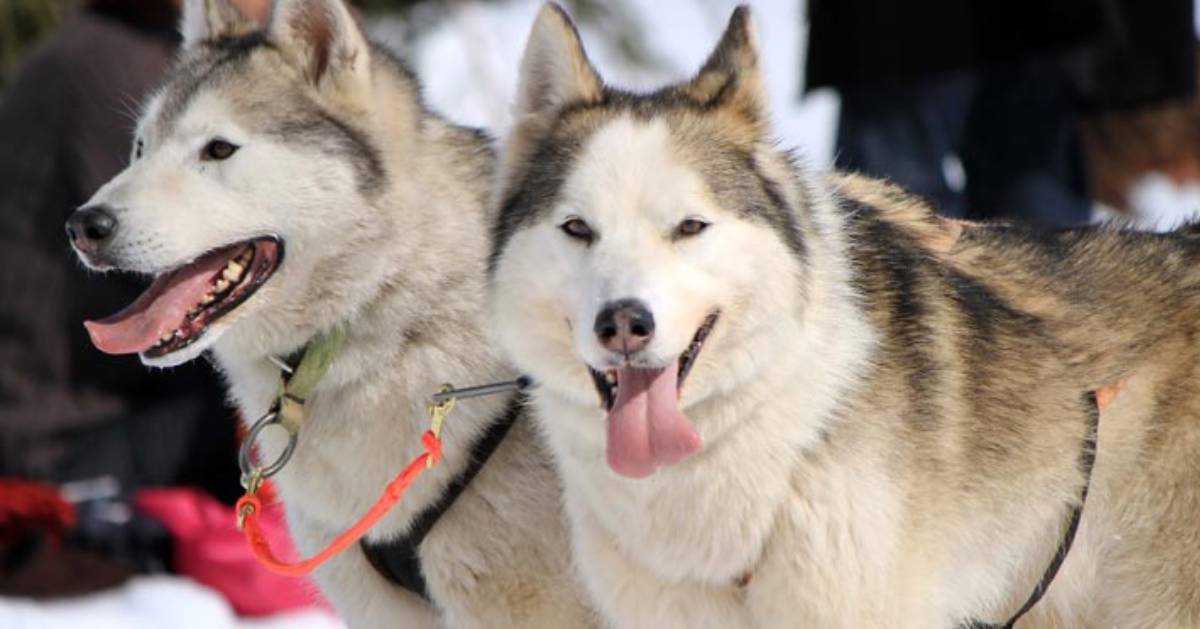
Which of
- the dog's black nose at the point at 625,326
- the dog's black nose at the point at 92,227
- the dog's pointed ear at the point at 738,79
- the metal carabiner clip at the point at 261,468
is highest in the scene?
the dog's pointed ear at the point at 738,79

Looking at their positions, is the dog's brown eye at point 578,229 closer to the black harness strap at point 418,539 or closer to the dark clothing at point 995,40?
the black harness strap at point 418,539

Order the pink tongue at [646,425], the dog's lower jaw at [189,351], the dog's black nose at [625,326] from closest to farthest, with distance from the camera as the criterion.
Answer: the dog's black nose at [625,326] → the pink tongue at [646,425] → the dog's lower jaw at [189,351]

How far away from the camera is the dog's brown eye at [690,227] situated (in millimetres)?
2740

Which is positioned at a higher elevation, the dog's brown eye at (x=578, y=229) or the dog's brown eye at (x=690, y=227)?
the dog's brown eye at (x=690, y=227)

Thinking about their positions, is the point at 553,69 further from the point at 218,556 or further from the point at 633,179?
the point at 218,556

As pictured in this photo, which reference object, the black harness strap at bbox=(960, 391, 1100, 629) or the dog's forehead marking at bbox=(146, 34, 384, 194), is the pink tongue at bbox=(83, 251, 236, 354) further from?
the black harness strap at bbox=(960, 391, 1100, 629)

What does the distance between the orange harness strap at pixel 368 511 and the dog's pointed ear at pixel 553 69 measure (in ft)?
2.09

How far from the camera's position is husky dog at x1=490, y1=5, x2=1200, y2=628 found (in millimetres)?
2738

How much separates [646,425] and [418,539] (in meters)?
0.70

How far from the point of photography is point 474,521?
3.21m

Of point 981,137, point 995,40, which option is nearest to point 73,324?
point 981,137

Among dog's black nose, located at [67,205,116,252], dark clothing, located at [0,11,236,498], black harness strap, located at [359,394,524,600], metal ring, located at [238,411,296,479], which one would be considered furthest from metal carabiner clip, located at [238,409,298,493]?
dark clothing, located at [0,11,236,498]

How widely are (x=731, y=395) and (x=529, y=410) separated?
552 millimetres

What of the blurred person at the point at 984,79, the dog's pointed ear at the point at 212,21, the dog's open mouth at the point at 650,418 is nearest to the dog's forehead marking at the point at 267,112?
the dog's pointed ear at the point at 212,21
